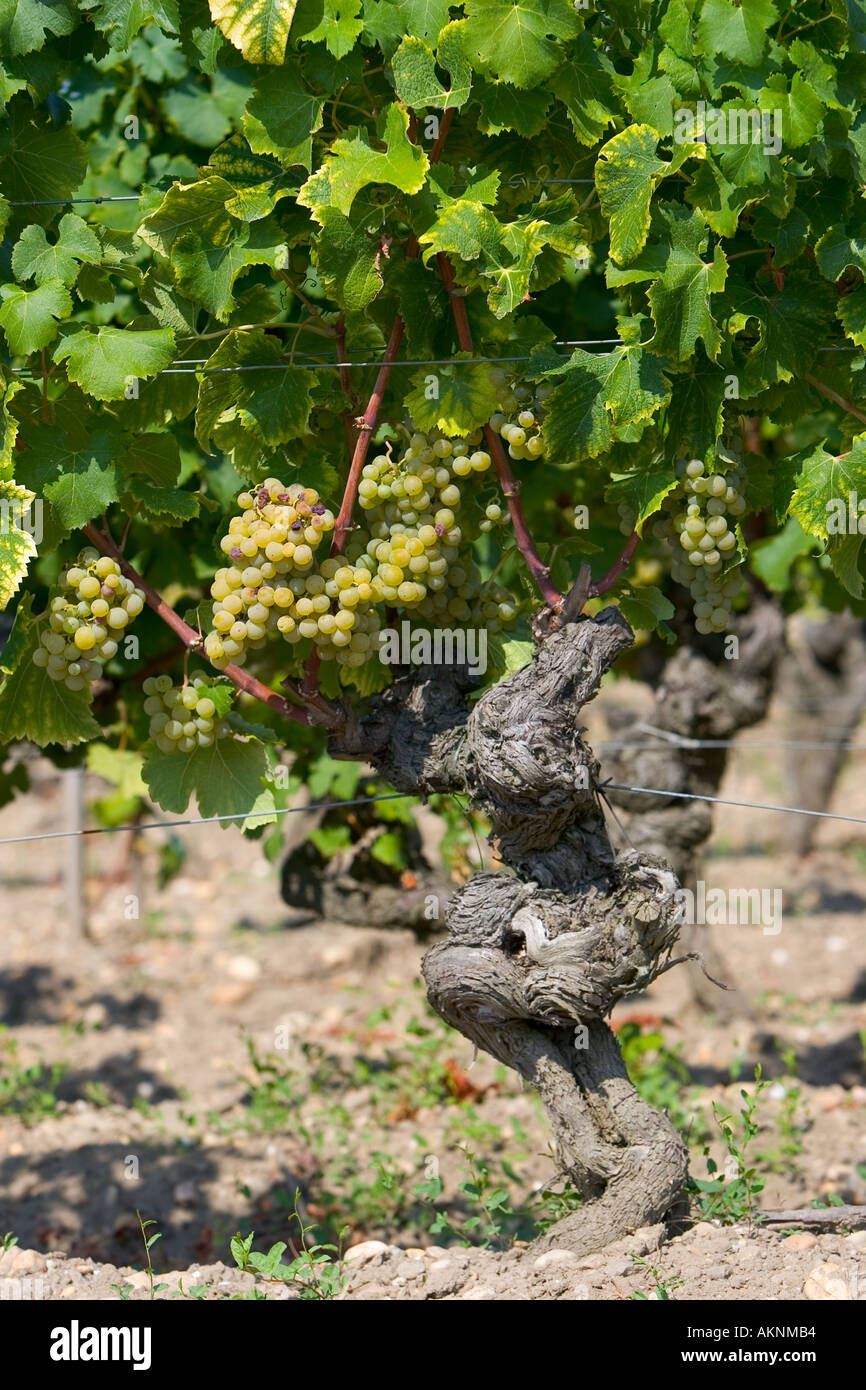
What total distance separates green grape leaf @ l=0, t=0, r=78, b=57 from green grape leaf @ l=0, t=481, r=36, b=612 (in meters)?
0.79

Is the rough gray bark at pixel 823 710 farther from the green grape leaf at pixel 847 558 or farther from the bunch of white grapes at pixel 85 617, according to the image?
the bunch of white grapes at pixel 85 617

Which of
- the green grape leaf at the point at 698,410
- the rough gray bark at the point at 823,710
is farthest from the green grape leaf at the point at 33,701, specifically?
the rough gray bark at the point at 823,710

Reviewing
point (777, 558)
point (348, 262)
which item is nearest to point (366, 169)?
point (348, 262)

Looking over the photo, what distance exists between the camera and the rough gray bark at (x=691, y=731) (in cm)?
468

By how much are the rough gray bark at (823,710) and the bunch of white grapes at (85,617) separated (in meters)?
5.67

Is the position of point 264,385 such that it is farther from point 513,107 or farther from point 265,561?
point 513,107

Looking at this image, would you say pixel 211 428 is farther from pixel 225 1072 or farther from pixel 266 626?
pixel 225 1072

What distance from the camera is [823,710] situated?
27.1ft

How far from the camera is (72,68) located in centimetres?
296

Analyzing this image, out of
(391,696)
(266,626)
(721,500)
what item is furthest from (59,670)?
(721,500)

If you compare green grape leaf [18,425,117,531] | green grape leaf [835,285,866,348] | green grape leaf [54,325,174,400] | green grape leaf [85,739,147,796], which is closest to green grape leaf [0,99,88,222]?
green grape leaf [54,325,174,400]

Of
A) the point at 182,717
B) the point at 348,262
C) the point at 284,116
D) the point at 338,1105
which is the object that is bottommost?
the point at 338,1105

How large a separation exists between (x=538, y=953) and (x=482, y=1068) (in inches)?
89.4

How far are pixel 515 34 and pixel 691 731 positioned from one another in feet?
9.63
